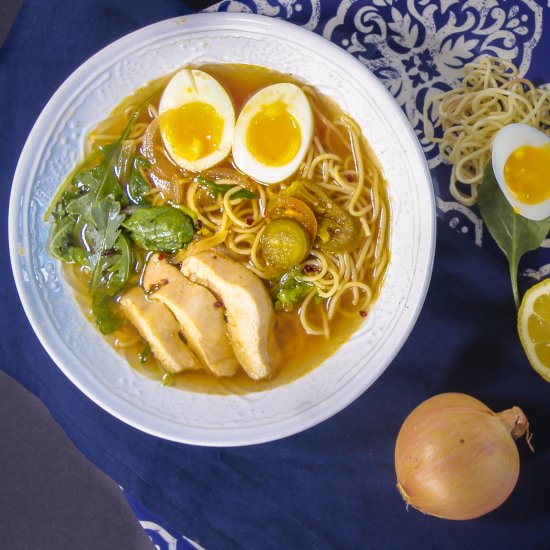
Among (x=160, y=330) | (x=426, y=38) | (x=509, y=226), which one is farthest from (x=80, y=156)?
(x=509, y=226)

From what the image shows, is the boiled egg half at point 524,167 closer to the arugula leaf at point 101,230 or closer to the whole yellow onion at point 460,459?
the whole yellow onion at point 460,459

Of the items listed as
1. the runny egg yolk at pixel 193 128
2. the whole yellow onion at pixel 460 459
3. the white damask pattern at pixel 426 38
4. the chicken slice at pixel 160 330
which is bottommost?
the chicken slice at pixel 160 330

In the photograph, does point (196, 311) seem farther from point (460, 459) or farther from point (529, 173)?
point (529, 173)

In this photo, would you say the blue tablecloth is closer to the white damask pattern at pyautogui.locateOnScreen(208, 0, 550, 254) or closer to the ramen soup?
the white damask pattern at pyautogui.locateOnScreen(208, 0, 550, 254)

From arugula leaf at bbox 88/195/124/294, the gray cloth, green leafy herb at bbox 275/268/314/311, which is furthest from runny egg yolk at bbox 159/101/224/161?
the gray cloth

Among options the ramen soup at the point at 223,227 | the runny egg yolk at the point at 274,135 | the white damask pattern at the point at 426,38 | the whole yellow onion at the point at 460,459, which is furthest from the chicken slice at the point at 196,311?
the white damask pattern at the point at 426,38
